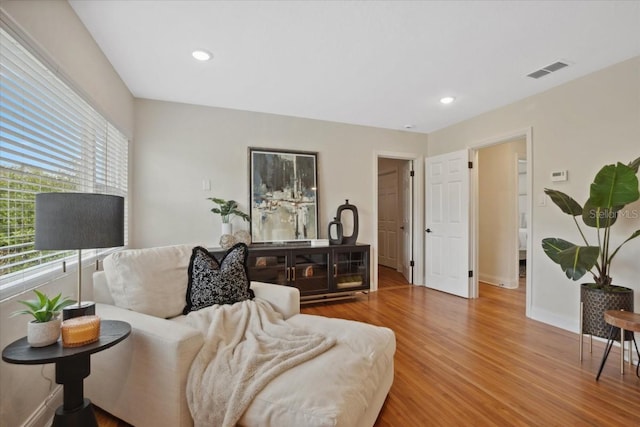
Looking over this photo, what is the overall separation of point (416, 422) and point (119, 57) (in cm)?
333

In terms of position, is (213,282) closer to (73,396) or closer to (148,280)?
(148,280)

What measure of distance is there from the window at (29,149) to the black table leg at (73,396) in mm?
416

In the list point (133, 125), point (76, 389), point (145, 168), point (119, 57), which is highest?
point (119, 57)

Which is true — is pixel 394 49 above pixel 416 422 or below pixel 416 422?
above

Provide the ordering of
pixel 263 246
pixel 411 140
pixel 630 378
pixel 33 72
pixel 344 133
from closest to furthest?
pixel 33 72 < pixel 630 378 < pixel 263 246 < pixel 344 133 < pixel 411 140

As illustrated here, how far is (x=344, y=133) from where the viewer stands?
421 cm

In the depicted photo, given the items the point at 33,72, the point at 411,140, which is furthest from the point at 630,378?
the point at 33,72

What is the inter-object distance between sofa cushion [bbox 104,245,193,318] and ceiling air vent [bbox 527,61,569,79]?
341 cm

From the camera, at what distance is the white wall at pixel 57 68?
127 cm

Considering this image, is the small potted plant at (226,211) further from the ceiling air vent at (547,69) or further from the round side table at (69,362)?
the ceiling air vent at (547,69)

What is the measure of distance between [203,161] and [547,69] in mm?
3577

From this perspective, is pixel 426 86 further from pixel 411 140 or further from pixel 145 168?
pixel 145 168

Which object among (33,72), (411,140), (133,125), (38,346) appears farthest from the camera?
(411,140)

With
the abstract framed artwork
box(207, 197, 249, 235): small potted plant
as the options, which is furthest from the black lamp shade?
the abstract framed artwork
